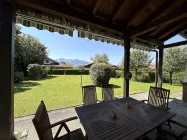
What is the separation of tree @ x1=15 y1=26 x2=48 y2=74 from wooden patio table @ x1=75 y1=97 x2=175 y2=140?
45.6ft

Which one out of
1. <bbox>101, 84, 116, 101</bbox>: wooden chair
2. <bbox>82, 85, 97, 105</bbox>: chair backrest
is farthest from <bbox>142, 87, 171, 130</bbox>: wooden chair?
<bbox>82, 85, 97, 105</bbox>: chair backrest

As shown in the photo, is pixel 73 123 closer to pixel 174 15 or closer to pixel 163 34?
pixel 174 15

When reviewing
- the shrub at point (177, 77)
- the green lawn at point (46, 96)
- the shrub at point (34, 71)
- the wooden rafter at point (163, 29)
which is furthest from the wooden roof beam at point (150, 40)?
the shrub at point (34, 71)

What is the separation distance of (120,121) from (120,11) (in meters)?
2.74

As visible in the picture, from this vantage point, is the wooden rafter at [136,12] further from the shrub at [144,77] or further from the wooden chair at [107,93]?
the shrub at [144,77]

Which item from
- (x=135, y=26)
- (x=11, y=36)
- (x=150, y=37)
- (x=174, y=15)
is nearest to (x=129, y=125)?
(x=11, y=36)

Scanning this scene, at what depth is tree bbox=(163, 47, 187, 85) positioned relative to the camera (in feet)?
43.3

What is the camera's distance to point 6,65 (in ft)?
6.53

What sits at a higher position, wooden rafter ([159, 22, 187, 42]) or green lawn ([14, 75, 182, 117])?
wooden rafter ([159, 22, 187, 42])

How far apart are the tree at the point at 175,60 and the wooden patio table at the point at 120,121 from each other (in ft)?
42.4

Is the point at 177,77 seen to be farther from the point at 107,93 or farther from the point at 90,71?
the point at 107,93

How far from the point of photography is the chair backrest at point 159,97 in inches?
124

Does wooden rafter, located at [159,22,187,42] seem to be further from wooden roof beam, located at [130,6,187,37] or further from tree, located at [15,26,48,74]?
tree, located at [15,26,48,74]

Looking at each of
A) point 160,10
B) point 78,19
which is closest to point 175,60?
point 160,10
